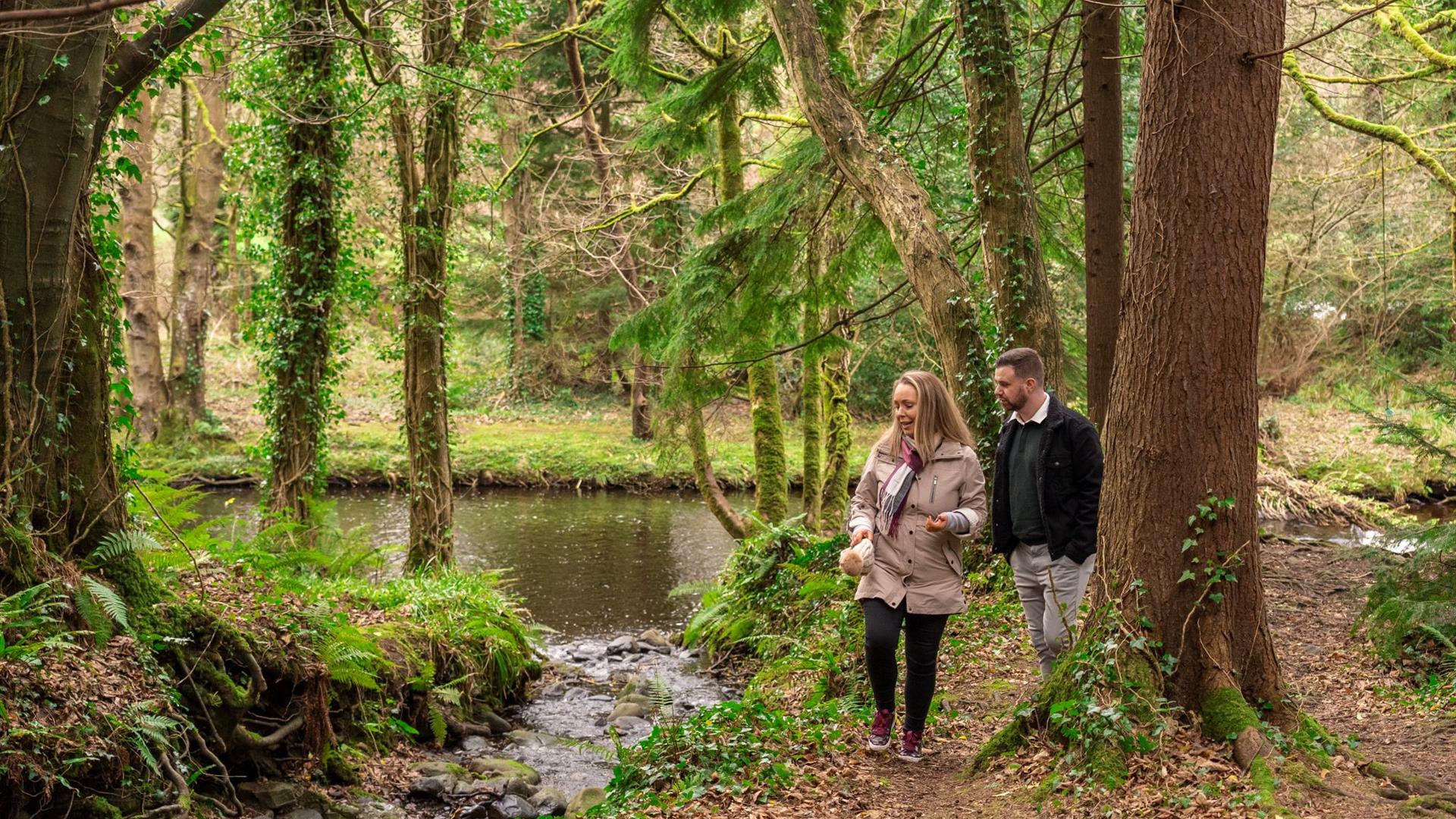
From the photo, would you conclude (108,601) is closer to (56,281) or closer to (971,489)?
(56,281)

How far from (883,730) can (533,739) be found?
3760 millimetres

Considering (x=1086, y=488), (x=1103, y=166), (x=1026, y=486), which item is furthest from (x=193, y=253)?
(x=1086, y=488)

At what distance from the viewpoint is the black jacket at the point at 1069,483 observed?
5160 mm

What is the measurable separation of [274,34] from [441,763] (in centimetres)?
687

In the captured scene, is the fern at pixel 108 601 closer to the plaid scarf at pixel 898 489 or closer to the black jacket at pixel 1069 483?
the plaid scarf at pixel 898 489

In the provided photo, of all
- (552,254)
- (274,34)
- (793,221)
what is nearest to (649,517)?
(552,254)

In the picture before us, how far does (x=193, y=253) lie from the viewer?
71.9 ft

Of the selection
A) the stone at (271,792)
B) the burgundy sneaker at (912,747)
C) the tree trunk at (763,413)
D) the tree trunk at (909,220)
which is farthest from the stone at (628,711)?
the tree trunk at (763,413)

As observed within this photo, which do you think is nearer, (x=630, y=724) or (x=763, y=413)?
(x=630, y=724)

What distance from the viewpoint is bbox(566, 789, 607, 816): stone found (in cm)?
611

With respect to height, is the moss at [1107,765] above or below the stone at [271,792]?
above

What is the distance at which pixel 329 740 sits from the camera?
6.28 meters

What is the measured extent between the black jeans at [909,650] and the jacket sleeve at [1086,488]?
821mm

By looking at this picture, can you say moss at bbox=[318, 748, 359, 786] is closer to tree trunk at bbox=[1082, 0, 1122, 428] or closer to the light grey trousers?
the light grey trousers
